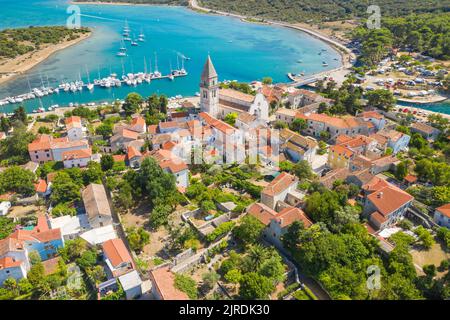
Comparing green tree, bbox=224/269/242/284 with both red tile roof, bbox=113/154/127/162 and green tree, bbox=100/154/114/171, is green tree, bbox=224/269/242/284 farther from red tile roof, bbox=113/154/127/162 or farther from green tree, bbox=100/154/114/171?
red tile roof, bbox=113/154/127/162

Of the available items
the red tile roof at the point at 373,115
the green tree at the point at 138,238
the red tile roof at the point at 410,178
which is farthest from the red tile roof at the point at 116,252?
the red tile roof at the point at 373,115

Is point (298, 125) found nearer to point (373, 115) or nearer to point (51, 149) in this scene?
point (373, 115)

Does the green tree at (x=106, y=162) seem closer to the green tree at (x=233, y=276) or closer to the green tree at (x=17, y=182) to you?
the green tree at (x=17, y=182)

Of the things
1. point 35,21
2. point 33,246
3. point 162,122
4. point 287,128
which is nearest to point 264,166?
point 287,128

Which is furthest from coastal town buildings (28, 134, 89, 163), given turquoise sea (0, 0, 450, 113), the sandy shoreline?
the sandy shoreline

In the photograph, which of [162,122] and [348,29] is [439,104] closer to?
[162,122]

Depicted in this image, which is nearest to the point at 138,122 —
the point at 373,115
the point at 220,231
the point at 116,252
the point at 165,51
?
the point at 220,231
